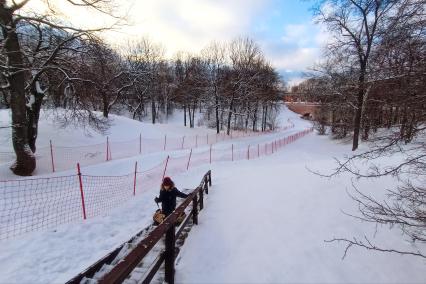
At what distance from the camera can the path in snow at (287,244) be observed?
203 inches

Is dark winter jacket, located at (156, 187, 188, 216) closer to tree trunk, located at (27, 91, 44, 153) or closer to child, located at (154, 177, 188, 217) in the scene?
child, located at (154, 177, 188, 217)

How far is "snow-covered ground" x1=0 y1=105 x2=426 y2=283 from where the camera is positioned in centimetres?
528

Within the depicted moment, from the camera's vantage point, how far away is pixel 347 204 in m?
8.84

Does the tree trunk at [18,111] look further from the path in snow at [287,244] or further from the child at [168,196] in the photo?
the child at [168,196]

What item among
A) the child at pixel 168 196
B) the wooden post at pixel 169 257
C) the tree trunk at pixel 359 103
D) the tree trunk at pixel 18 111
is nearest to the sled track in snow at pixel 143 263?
the wooden post at pixel 169 257

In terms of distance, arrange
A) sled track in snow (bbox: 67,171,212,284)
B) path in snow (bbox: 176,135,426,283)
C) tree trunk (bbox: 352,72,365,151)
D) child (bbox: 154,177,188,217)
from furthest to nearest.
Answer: child (bbox: 154,177,188,217), tree trunk (bbox: 352,72,365,151), path in snow (bbox: 176,135,426,283), sled track in snow (bbox: 67,171,212,284)

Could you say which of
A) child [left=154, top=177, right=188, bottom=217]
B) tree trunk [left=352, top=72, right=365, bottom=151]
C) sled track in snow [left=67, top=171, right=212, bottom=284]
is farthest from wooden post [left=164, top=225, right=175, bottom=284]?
tree trunk [left=352, top=72, right=365, bottom=151]

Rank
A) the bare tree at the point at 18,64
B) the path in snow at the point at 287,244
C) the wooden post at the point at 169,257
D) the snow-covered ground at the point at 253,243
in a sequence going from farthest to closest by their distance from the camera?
the bare tree at the point at 18,64
the snow-covered ground at the point at 253,243
the path in snow at the point at 287,244
the wooden post at the point at 169,257

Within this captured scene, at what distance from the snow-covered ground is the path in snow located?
2cm

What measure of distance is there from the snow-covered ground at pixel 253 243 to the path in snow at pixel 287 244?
2 centimetres

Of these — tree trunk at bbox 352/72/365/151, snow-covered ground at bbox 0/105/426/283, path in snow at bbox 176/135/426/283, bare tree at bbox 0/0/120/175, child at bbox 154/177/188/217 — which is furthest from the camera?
bare tree at bbox 0/0/120/175

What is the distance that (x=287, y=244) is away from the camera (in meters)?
6.37

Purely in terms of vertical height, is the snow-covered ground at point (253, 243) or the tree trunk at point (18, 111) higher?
the tree trunk at point (18, 111)

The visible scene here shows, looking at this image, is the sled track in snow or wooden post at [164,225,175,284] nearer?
the sled track in snow
